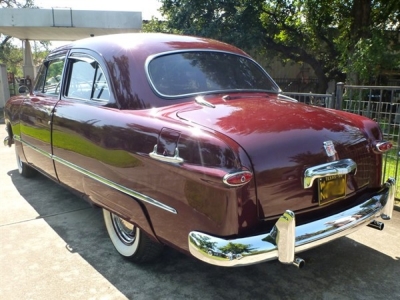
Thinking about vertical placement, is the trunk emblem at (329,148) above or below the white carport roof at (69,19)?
below

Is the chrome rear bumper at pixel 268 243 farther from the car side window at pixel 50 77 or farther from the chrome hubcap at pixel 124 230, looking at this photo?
the car side window at pixel 50 77

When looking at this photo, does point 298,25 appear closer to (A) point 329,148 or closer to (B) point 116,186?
(A) point 329,148

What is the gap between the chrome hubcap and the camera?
Answer: 9.97 ft

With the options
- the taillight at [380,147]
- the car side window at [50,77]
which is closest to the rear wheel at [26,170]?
the car side window at [50,77]

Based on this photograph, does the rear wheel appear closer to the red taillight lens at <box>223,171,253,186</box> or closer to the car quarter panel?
the car quarter panel

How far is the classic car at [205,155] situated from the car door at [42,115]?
188mm

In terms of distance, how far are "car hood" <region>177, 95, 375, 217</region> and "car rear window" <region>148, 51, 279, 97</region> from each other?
1.19ft

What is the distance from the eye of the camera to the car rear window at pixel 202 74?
2.98m

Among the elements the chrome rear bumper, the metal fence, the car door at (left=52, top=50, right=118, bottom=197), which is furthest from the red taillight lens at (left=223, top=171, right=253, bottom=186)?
the metal fence

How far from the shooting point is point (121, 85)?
2.95 metres

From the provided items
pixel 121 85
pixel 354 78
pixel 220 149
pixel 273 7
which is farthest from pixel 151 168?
pixel 273 7

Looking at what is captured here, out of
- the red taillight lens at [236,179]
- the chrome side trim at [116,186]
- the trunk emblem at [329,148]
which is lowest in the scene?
the chrome side trim at [116,186]

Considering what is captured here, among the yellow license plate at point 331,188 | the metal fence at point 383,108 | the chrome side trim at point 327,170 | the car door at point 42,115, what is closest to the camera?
the chrome side trim at point 327,170

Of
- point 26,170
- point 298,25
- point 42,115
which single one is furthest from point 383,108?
point 298,25
